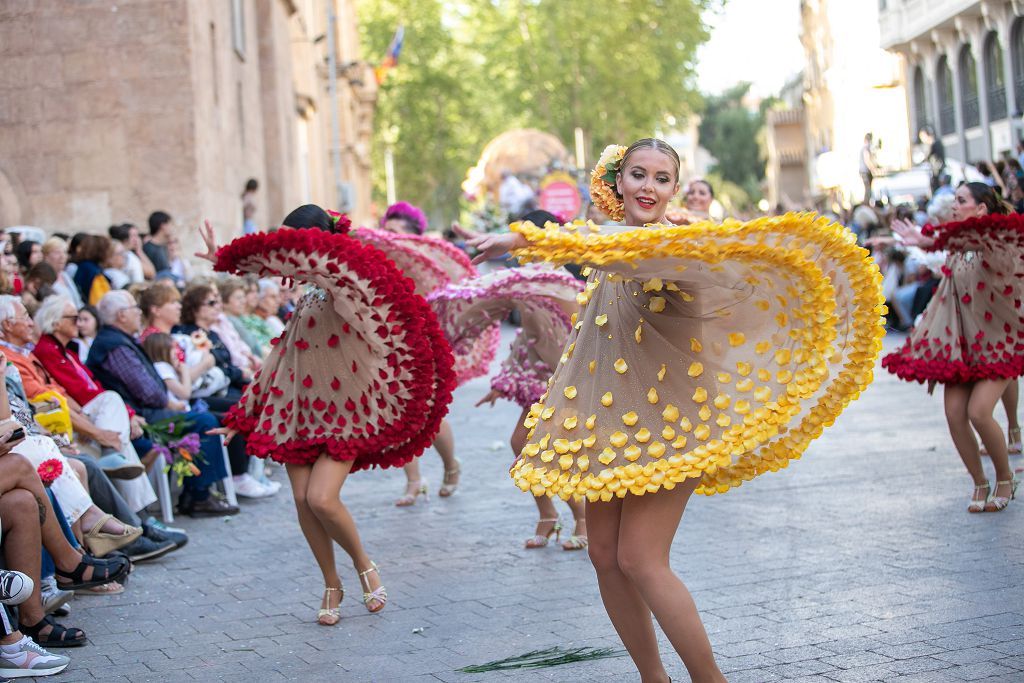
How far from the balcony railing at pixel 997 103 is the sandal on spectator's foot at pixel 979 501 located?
3433cm

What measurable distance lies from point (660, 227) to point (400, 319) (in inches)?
96.9

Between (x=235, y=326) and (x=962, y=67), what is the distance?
36.7 meters

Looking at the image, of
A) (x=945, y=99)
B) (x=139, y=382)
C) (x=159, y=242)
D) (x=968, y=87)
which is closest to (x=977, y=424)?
(x=139, y=382)

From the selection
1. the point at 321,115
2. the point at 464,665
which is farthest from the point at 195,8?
the point at 321,115

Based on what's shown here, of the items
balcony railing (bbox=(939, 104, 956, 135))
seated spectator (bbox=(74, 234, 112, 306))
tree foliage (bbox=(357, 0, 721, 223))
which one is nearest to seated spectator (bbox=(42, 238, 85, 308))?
seated spectator (bbox=(74, 234, 112, 306))

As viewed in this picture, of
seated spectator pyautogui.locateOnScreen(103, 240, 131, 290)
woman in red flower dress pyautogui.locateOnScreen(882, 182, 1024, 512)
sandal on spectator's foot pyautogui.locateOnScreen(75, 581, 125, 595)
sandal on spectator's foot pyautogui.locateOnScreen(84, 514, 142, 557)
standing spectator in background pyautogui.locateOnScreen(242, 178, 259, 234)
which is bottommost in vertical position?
sandal on spectator's foot pyautogui.locateOnScreen(75, 581, 125, 595)

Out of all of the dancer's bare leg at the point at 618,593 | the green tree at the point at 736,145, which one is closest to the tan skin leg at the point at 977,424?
the dancer's bare leg at the point at 618,593

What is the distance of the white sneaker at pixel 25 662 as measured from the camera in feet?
19.6

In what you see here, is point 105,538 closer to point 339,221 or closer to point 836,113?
point 339,221

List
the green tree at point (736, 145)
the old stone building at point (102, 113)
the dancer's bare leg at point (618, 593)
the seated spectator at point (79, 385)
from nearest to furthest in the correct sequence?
1. the dancer's bare leg at point (618, 593)
2. the seated spectator at point (79, 385)
3. the old stone building at point (102, 113)
4. the green tree at point (736, 145)

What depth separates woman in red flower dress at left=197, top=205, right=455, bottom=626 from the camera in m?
6.47

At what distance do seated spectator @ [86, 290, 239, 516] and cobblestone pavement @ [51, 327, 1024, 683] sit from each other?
15.6 inches

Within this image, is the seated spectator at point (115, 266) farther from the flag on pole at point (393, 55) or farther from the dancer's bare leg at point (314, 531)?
the flag on pole at point (393, 55)

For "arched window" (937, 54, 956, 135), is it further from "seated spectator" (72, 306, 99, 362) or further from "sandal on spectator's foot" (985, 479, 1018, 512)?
"seated spectator" (72, 306, 99, 362)
